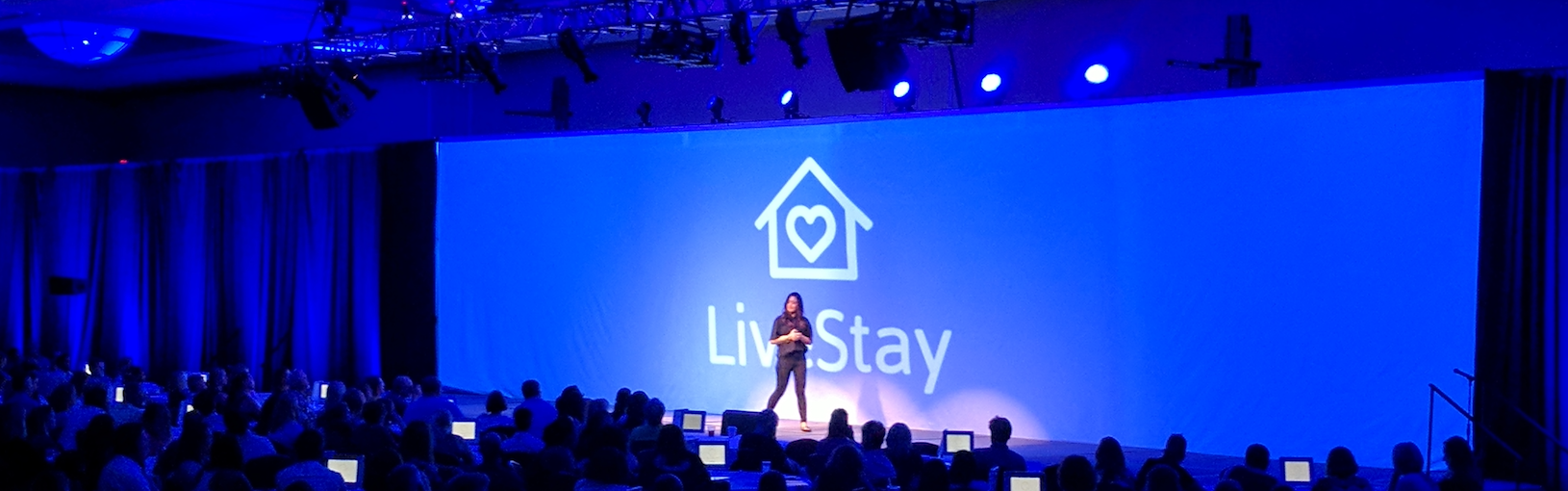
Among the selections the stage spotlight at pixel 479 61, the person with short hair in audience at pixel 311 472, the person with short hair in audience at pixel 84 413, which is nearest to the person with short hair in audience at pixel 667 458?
the person with short hair in audience at pixel 311 472

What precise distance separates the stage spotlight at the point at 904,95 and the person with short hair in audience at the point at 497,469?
5143 millimetres

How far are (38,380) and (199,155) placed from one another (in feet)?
24.3

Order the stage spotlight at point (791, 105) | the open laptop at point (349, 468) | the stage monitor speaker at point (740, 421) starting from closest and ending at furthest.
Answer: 1. the open laptop at point (349, 468)
2. the stage monitor speaker at point (740, 421)
3. the stage spotlight at point (791, 105)

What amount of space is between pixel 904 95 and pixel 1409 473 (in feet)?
18.9

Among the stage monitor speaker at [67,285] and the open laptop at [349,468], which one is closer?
the open laptop at [349,468]

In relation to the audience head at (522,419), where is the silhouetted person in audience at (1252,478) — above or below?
below

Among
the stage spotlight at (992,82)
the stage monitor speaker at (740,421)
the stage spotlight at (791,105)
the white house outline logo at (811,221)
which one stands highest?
the stage spotlight at (992,82)

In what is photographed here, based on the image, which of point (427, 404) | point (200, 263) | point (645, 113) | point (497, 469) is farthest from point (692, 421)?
point (200, 263)

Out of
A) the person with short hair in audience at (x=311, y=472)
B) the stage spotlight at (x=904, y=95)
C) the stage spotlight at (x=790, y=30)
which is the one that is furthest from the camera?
the stage spotlight at (x=904, y=95)

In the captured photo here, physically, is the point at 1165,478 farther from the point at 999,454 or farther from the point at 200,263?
the point at 200,263

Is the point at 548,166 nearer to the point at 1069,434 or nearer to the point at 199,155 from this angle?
the point at 1069,434

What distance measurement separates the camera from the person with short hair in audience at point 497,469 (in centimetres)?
595

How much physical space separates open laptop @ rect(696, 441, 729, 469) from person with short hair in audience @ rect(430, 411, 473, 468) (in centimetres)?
100

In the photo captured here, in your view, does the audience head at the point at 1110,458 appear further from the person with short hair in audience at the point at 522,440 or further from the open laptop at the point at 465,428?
the open laptop at the point at 465,428
